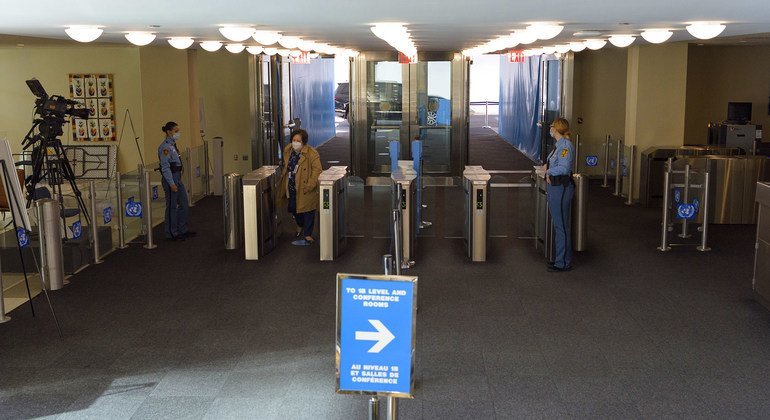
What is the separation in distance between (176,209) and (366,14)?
5795 mm

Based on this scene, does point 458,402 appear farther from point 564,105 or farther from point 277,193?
point 564,105

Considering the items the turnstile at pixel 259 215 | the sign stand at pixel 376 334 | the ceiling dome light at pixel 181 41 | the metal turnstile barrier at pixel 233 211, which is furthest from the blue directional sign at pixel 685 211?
the sign stand at pixel 376 334

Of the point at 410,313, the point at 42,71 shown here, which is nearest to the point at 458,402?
the point at 410,313

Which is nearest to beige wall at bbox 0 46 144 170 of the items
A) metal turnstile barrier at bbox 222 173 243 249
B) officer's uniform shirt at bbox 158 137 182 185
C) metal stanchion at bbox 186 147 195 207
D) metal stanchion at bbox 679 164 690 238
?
metal stanchion at bbox 186 147 195 207

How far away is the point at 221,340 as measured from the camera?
717 centimetres

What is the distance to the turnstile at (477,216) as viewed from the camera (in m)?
10.1

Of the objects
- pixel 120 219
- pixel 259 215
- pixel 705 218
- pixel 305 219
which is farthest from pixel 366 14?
pixel 705 218

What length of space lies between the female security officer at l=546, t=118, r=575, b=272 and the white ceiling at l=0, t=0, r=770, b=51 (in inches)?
56.0

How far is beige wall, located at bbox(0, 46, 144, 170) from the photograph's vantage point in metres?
14.9

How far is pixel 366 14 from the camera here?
6.33m

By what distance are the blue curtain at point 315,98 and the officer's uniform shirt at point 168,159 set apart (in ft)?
30.0

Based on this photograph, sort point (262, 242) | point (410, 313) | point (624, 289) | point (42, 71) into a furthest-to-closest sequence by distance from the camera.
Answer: point (42, 71)
point (262, 242)
point (624, 289)
point (410, 313)

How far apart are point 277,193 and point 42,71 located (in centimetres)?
640

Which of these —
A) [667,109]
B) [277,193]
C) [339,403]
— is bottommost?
[339,403]
